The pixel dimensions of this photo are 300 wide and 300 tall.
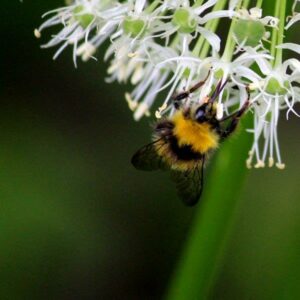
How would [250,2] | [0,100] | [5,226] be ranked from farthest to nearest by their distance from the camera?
[0,100], [5,226], [250,2]

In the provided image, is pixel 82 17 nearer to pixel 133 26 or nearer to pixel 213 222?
pixel 133 26

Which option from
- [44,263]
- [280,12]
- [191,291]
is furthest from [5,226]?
[280,12]

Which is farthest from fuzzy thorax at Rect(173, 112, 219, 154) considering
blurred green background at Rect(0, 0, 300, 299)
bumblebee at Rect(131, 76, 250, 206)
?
blurred green background at Rect(0, 0, 300, 299)

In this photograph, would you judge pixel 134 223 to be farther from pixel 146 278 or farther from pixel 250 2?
pixel 250 2

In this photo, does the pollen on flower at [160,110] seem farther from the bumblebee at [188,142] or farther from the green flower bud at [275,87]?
the green flower bud at [275,87]

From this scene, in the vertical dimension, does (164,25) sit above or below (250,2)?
below

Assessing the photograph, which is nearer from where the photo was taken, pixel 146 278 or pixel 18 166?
pixel 18 166

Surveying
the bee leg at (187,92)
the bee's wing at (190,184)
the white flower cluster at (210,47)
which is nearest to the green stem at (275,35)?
the white flower cluster at (210,47)
